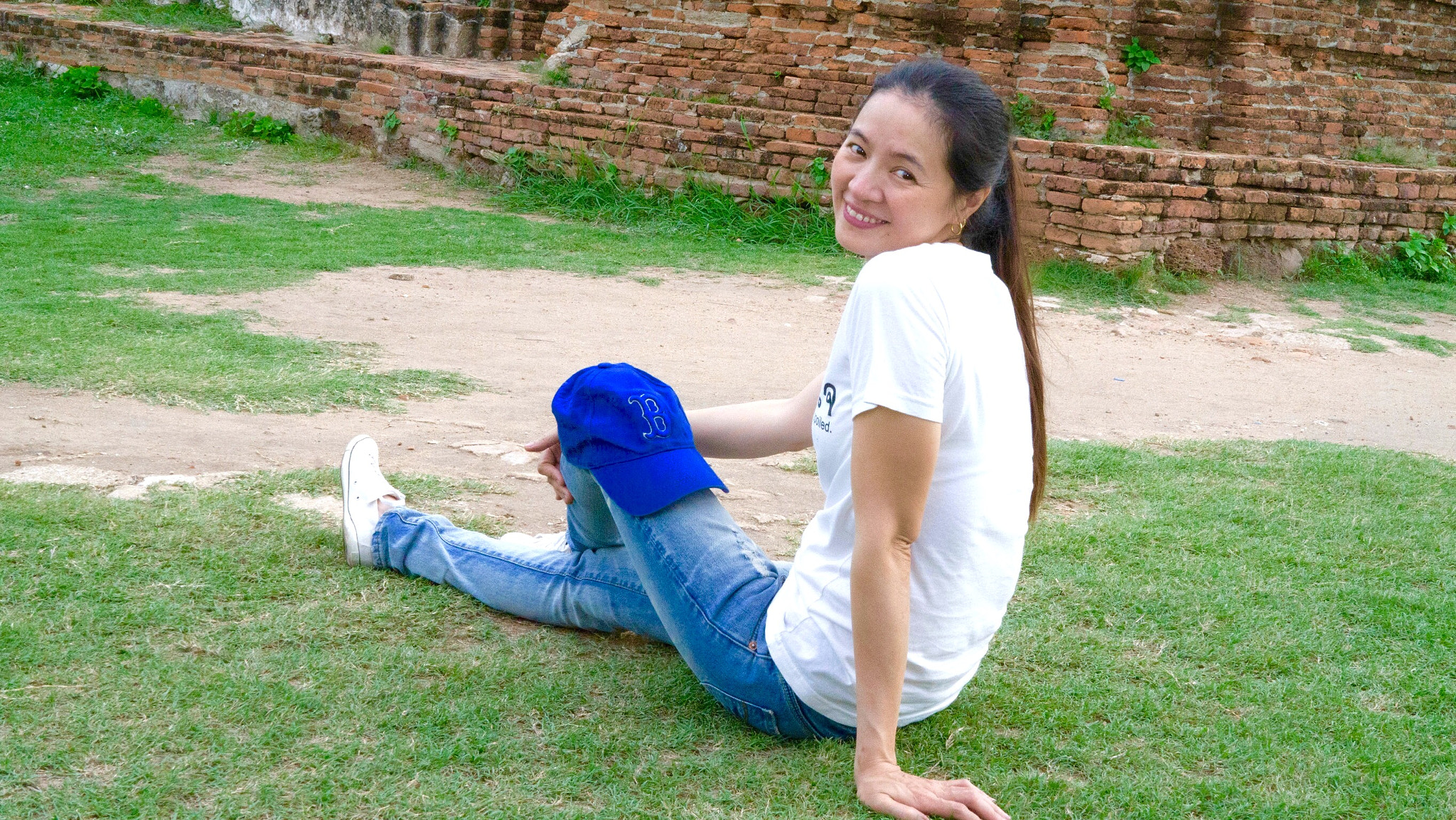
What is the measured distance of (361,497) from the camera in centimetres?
264

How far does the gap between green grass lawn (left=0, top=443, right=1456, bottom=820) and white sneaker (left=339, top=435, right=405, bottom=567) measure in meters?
0.05

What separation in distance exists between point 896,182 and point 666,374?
3030 millimetres

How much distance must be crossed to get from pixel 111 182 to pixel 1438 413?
799 centimetres

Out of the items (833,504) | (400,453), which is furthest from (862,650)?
(400,453)

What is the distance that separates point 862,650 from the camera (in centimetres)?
168

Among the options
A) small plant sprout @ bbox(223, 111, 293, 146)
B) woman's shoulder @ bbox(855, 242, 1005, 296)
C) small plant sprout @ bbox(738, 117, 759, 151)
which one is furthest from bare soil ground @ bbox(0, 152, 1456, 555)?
small plant sprout @ bbox(223, 111, 293, 146)

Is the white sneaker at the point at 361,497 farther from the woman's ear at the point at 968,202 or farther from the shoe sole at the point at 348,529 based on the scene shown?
the woman's ear at the point at 968,202

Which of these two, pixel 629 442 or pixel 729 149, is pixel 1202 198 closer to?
pixel 729 149

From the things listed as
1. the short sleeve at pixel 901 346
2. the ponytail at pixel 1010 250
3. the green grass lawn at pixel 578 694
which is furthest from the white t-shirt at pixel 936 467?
the green grass lawn at pixel 578 694

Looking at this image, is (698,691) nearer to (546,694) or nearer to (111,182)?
(546,694)

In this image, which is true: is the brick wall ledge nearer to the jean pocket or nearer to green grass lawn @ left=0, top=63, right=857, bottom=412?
green grass lawn @ left=0, top=63, right=857, bottom=412

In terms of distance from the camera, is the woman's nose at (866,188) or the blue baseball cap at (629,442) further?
the blue baseball cap at (629,442)

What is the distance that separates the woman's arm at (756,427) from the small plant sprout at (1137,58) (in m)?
6.76

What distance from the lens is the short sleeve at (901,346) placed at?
1.58 meters
